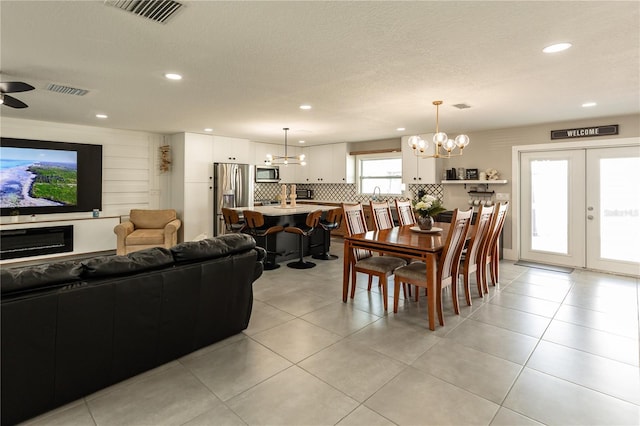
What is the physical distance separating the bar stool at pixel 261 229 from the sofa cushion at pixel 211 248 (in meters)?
2.09

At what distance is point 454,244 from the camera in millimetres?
3232

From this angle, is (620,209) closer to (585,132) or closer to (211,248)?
(585,132)

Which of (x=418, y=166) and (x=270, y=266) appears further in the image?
(x=418, y=166)

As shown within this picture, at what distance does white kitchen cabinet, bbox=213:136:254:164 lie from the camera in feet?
23.8

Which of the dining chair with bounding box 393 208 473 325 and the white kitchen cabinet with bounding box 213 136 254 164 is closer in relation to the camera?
the dining chair with bounding box 393 208 473 325

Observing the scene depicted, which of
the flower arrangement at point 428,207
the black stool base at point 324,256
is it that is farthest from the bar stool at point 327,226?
the flower arrangement at point 428,207

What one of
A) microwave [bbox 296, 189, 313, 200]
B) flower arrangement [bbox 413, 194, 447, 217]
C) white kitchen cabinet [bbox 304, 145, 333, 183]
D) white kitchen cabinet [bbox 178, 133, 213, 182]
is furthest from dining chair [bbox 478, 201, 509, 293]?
microwave [bbox 296, 189, 313, 200]

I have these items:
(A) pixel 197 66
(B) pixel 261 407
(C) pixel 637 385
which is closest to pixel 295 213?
(A) pixel 197 66

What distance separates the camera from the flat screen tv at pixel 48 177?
5.41 meters

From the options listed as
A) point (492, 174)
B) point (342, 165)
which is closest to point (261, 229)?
point (342, 165)

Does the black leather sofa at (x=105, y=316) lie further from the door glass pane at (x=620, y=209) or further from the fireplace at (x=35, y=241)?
the door glass pane at (x=620, y=209)

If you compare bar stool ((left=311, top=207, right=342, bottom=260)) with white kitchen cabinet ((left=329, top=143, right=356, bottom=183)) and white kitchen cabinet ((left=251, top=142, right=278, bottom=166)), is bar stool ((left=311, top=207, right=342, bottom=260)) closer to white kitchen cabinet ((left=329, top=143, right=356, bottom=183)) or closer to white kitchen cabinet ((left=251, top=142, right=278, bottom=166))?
white kitchen cabinet ((left=329, top=143, right=356, bottom=183))

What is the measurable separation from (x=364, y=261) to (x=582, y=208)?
4.11 metres

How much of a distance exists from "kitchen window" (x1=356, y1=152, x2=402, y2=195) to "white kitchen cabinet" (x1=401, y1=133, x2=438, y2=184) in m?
0.50
